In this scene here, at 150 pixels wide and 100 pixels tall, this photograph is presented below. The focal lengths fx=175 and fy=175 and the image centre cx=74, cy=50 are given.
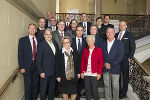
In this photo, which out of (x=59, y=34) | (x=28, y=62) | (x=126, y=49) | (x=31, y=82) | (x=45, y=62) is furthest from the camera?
(x=59, y=34)

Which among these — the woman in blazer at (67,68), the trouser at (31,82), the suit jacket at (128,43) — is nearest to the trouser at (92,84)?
the woman in blazer at (67,68)

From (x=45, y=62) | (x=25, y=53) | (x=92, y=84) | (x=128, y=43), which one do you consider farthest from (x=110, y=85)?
(x=25, y=53)

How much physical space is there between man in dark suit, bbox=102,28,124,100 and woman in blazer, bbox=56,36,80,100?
62cm

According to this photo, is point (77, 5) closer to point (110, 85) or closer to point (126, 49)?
point (126, 49)

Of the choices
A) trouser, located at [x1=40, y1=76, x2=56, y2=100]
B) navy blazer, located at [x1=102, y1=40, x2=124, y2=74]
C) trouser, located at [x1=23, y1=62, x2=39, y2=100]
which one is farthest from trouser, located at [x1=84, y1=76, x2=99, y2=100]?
trouser, located at [x1=23, y1=62, x2=39, y2=100]

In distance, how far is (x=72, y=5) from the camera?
509 inches

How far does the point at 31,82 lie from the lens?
12.0 ft

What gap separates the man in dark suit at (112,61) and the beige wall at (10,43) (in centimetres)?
181

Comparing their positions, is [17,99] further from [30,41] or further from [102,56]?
[102,56]

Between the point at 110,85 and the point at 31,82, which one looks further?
the point at 31,82

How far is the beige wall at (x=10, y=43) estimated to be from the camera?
2.94 meters

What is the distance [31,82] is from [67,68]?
930mm

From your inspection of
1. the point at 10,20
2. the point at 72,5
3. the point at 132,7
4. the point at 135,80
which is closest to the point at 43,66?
the point at 10,20

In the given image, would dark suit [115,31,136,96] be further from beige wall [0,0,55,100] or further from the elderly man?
beige wall [0,0,55,100]
